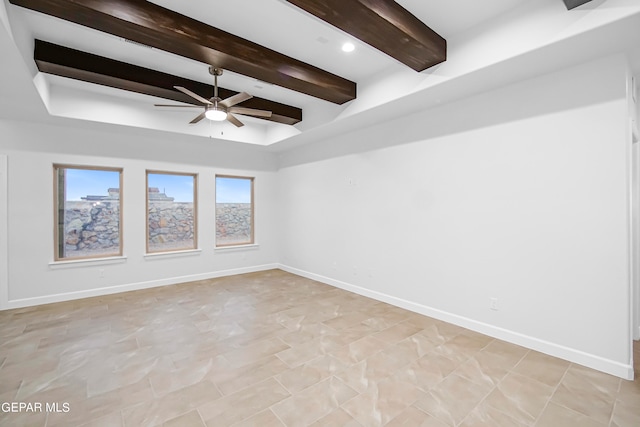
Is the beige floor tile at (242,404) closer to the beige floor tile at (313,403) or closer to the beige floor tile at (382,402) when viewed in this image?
the beige floor tile at (313,403)

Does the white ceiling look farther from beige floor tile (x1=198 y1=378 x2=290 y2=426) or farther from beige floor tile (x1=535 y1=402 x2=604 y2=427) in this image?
beige floor tile (x1=198 y1=378 x2=290 y2=426)

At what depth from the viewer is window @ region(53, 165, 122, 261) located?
4832mm

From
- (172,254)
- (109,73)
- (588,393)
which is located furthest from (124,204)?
(588,393)

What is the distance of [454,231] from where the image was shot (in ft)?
12.2

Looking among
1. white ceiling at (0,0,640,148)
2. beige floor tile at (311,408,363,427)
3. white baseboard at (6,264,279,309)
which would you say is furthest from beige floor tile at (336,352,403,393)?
white baseboard at (6,264,279,309)

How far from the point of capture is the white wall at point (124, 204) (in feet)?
14.5

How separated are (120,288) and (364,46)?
5434mm

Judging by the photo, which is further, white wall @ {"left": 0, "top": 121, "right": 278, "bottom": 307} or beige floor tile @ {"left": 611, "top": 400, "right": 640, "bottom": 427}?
white wall @ {"left": 0, "top": 121, "right": 278, "bottom": 307}

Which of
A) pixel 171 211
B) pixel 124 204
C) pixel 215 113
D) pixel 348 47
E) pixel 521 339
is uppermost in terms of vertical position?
pixel 348 47

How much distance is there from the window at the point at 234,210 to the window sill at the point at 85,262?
1810mm

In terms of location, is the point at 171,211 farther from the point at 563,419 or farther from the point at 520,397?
the point at 563,419

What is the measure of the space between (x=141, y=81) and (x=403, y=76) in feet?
10.6

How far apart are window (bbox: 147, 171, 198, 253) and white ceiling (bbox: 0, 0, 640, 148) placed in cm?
143

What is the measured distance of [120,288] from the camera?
5.19 m
